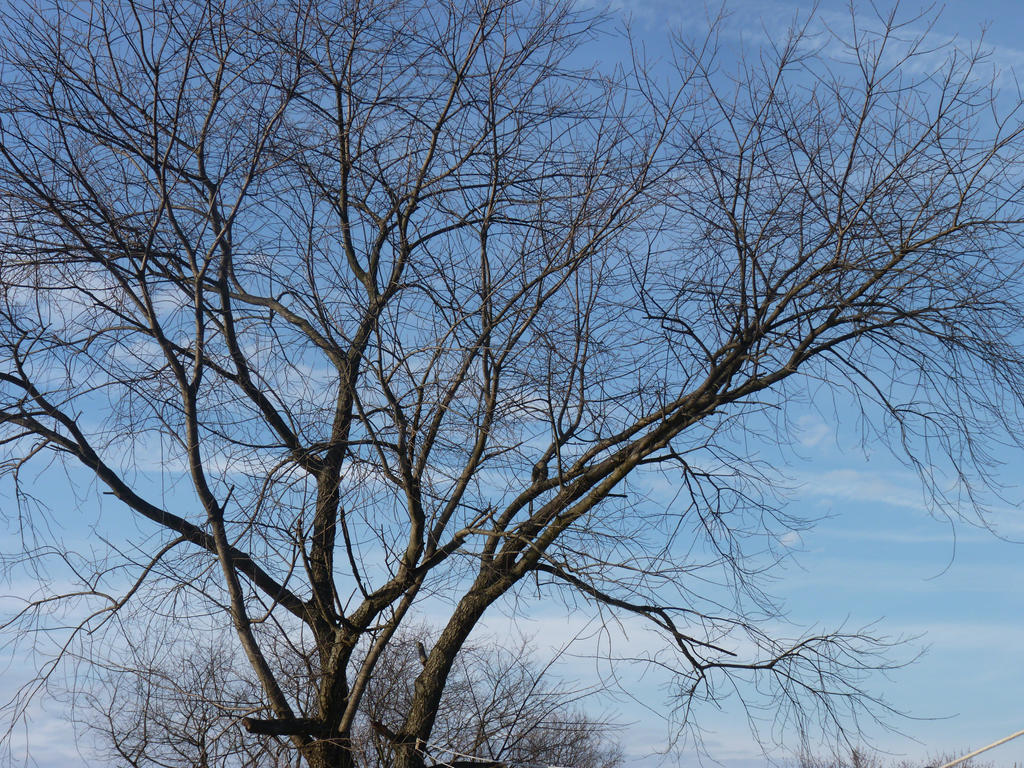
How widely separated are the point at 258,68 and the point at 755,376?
133 inches

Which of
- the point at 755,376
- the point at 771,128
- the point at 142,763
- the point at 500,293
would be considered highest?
the point at 771,128

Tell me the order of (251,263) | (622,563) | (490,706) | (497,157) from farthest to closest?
1. (490,706)
2. (497,157)
3. (251,263)
4. (622,563)

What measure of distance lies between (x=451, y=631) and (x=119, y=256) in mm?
2947

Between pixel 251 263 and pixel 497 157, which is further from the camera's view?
pixel 497 157

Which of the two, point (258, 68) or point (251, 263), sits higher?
point (258, 68)

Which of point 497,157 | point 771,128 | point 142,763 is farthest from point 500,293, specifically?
point 142,763

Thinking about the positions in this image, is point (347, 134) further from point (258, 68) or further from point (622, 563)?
point (622, 563)

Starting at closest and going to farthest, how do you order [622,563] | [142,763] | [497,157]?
[622,563]
[497,157]
[142,763]

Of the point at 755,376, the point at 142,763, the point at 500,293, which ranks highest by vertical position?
the point at 500,293

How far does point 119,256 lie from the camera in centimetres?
538

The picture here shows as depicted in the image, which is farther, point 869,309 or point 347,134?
point 347,134

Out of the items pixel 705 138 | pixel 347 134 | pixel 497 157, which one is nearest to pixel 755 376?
pixel 705 138

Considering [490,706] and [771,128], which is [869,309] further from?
[490,706]

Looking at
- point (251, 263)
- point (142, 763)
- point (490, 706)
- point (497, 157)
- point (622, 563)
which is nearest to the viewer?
point (622, 563)
